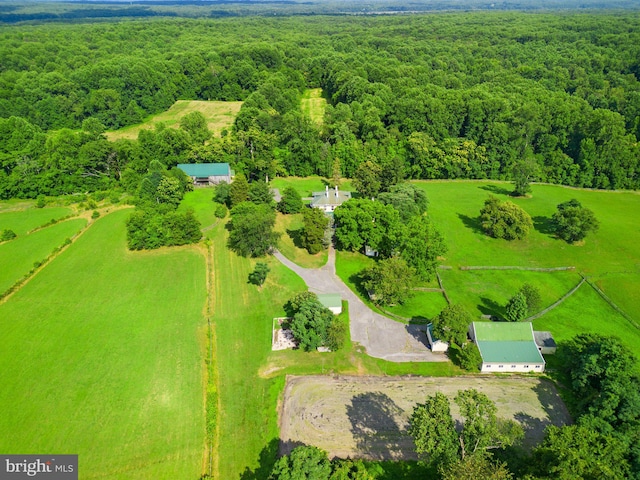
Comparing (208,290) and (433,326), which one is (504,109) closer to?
(433,326)

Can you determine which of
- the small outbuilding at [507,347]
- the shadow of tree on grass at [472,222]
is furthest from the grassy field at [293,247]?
the shadow of tree on grass at [472,222]

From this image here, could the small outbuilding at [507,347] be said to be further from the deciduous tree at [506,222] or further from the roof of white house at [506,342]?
the deciduous tree at [506,222]

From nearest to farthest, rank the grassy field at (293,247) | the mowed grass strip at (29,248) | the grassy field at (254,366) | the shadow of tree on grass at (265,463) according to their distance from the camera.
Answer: the shadow of tree on grass at (265,463)
the grassy field at (254,366)
the mowed grass strip at (29,248)
the grassy field at (293,247)

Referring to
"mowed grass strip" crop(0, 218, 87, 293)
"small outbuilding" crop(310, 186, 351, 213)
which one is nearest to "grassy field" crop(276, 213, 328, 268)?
"small outbuilding" crop(310, 186, 351, 213)

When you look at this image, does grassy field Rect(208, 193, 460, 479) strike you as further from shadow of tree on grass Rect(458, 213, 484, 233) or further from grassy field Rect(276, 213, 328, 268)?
shadow of tree on grass Rect(458, 213, 484, 233)

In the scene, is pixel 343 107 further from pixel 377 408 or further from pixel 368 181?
pixel 377 408

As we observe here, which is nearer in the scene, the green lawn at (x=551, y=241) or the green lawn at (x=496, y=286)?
the green lawn at (x=496, y=286)

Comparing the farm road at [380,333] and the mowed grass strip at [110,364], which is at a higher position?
the mowed grass strip at [110,364]

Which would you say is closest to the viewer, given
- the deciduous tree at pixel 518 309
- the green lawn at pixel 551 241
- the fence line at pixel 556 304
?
the deciduous tree at pixel 518 309
